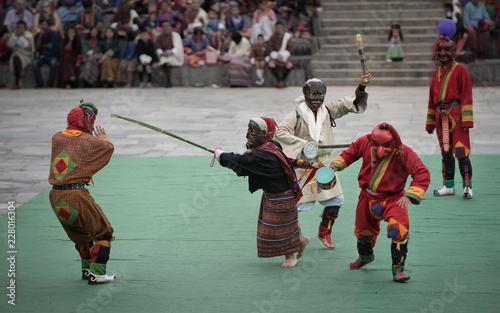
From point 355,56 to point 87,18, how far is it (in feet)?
23.3

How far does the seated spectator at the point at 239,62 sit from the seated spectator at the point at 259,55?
0.24 metres

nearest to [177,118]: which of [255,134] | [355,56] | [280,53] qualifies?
[280,53]

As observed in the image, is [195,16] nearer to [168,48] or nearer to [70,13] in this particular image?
[168,48]

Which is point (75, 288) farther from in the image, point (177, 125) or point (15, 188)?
point (177, 125)

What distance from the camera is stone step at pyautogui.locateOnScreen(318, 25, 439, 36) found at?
753 inches

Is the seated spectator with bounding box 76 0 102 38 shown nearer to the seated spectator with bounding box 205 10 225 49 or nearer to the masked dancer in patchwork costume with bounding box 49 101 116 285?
the seated spectator with bounding box 205 10 225 49

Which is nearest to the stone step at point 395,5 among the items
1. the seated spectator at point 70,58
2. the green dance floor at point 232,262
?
the seated spectator at point 70,58

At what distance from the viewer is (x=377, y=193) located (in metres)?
5.95

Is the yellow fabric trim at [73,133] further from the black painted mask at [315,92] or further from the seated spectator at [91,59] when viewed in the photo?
the seated spectator at [91,59]

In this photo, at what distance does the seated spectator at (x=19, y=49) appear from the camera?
18.8 meters

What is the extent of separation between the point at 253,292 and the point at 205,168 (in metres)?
4.81

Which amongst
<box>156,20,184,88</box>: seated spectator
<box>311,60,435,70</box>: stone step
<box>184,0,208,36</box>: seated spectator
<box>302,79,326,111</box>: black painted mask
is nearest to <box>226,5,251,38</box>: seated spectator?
<box>184,0,208,36</box>: seated spectator

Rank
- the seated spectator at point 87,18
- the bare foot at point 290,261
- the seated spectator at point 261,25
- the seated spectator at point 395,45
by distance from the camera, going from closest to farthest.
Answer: the bare foot at point 290,261, the seated spectator at point 395,45, the seated spectator at point 261,25, the seated spectator at point 87,18

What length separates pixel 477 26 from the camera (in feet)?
58.5
